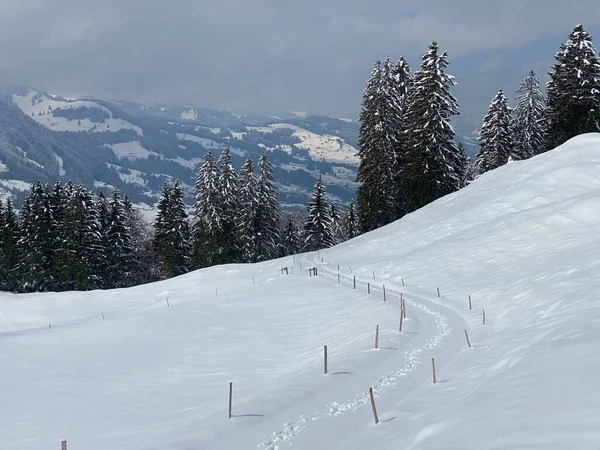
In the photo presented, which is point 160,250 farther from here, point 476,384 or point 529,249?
point 476,384

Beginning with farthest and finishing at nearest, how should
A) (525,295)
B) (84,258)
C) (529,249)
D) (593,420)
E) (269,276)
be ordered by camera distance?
(84,258)
(269,276)
(529,249)
(525,295)
(593,420)

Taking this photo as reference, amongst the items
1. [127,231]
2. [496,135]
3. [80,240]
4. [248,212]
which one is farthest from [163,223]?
[496,135]

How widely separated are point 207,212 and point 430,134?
28.5m

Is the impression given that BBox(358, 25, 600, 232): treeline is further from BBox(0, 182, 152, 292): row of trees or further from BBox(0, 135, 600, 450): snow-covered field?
BBox(0, 182, 152, 292): row of trees

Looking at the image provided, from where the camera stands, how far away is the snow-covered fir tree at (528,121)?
213 ft

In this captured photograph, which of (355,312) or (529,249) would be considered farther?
(529,249)

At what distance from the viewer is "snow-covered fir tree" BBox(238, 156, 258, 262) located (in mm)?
60125

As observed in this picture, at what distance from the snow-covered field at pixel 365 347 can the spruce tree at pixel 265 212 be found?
43.2ft

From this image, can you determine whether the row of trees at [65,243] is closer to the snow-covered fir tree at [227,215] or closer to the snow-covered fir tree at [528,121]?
the snow-covered fir tree at [227,215]

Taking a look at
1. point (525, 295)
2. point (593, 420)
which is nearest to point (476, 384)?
point (593, 420)

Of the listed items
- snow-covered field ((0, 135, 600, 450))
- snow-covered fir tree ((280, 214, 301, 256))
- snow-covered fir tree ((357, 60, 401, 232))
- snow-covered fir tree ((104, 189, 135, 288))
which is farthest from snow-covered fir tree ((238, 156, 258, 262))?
snow-covered fir tree ((280, 214, 301, 256))

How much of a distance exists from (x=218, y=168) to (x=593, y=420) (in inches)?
2237

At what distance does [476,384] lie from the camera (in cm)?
1489

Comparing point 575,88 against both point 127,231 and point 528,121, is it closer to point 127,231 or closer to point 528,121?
Answer: point 528,121
